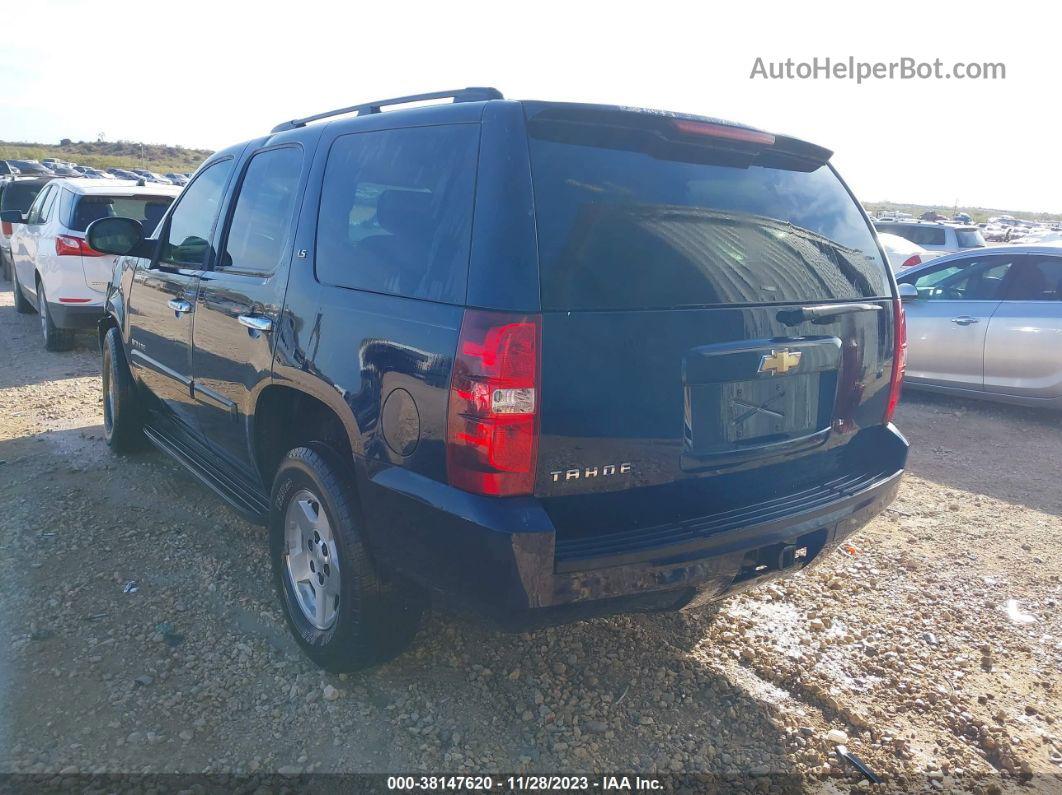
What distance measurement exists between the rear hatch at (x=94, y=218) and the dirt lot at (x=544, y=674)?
4492 millimetres

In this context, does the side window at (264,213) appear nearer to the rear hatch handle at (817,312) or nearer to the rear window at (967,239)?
the rear hatch handle at (817,312)

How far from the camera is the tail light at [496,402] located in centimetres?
224

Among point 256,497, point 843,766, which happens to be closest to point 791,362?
point 843,766

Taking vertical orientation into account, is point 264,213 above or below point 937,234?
below

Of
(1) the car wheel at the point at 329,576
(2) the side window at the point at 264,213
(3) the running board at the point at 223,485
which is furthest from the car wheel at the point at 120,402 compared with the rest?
(1) the car wheel at the point at 329,576

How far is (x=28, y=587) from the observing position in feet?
11.9

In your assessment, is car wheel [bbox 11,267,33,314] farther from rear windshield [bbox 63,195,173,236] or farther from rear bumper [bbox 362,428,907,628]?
rear bumper [bbox 362,428,907,628]

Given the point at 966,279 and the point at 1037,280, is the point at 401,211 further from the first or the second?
the point at 966,279

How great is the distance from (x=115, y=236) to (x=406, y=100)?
2.49 m

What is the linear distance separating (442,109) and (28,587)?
2.80 metres

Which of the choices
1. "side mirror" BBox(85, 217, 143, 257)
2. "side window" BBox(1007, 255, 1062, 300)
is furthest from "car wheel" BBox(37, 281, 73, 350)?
"side window" BBox(1007, 255, 1062, 300)

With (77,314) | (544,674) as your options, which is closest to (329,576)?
(544,674)

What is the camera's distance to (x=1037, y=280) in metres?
6.91

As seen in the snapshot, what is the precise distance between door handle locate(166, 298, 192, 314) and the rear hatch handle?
9.20 feet
